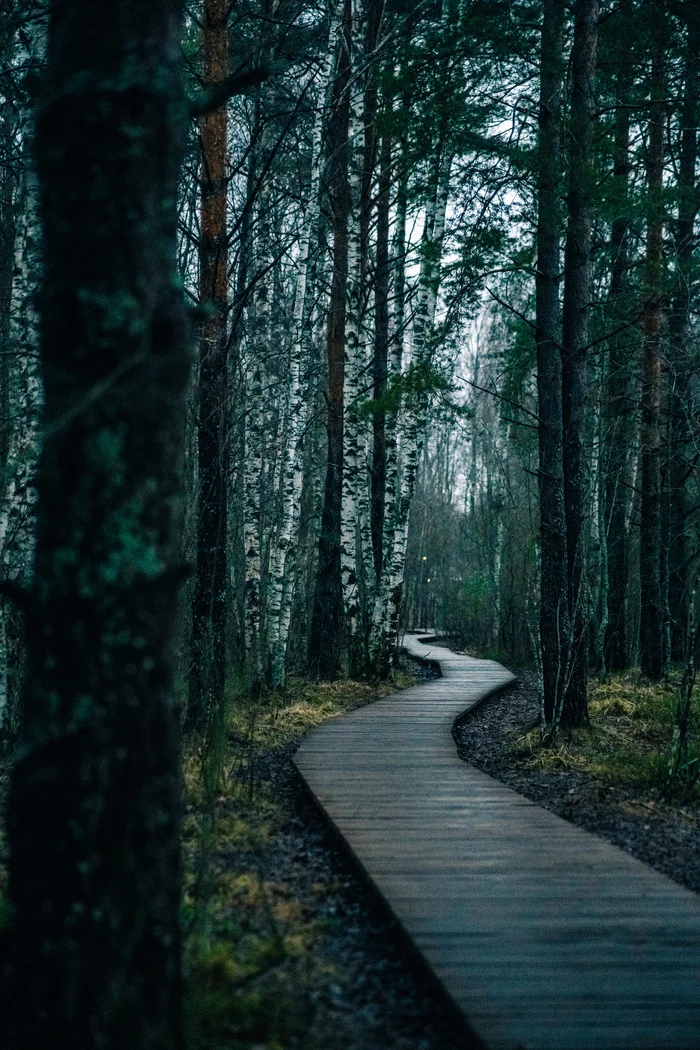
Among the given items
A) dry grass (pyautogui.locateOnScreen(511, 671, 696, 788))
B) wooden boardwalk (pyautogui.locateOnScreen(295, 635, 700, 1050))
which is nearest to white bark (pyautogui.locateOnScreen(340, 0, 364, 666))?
dry grass (pyautogui.locateOnScreen(511, 671, 696, 788))

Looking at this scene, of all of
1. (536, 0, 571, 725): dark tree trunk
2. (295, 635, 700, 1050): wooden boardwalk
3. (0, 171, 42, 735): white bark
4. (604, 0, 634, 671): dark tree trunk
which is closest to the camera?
(295, 635, 700, 1050): wooden boardwalk

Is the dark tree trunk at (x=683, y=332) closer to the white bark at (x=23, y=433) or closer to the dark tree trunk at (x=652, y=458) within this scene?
the dark tree trunk at (x=652, y=458)

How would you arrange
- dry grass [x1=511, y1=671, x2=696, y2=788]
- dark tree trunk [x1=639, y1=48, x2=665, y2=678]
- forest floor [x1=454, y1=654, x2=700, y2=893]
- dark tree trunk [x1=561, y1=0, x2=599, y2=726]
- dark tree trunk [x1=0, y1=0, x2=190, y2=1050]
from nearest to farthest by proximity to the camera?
dark tree trunk [x1=0, y1=0, x2=190, y2=1050], forest floor [x1=454, y1=654, x2=700, y2=893], dry grass [x1=511, y1=671, x2=696, y2=788], dark tree trunk [x1=561, y1=0, x2=599, y2=726], dark tree trunk [x1=639, y1=48, x2=665, y2=678]

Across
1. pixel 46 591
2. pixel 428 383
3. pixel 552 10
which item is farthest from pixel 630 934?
pixel 552 10

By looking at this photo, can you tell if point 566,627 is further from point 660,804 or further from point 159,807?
point 159,807

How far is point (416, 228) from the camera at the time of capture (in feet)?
53.1

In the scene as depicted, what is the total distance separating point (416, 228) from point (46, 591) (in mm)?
14873

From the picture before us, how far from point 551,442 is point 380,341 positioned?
819cm

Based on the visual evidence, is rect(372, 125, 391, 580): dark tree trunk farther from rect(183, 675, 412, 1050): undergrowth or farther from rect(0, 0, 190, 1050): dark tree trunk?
rect(0, 0, 190, 1050): dark tree trunk

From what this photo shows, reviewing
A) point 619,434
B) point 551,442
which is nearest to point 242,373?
point 551,442

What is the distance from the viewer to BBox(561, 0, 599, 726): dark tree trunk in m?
8.86

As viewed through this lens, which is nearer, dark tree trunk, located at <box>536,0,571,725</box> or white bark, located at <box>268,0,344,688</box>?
dark tree trunk, located at <box>536,0,571,725</box>

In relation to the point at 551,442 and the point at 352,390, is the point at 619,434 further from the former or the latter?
the point at 551,442

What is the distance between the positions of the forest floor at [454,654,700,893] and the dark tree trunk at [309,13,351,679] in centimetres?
255
